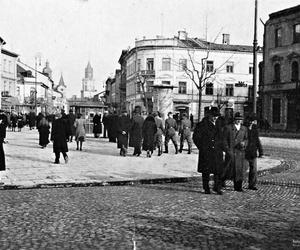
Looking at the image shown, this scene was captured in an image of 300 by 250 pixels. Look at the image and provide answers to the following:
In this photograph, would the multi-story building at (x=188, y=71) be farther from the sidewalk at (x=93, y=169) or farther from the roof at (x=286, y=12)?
the sidewalk at (x=93, y=169)

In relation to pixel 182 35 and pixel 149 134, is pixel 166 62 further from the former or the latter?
pixel 149 134

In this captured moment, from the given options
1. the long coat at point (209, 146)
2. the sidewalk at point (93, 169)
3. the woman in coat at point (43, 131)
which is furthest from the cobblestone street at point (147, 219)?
the woman in coat at point (43, 131)

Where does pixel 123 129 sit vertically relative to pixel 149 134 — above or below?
above

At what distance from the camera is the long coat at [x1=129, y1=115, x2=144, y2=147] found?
15.9m

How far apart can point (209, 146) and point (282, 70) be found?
111ft

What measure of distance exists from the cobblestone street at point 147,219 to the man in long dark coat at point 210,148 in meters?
0.41

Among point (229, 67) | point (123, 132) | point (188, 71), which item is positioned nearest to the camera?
point (123, 132)

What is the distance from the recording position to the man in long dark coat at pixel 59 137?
42.5 ft

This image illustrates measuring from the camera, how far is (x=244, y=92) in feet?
195

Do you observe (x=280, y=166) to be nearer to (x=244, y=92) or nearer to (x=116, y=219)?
(x=116, y=219)

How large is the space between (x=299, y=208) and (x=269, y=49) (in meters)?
36.6

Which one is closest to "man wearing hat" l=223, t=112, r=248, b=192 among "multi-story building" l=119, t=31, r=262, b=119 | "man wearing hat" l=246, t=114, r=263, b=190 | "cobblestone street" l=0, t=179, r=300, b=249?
"man wearing hat" l=246, t=114, r=263, b=190

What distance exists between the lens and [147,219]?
20.7 feet

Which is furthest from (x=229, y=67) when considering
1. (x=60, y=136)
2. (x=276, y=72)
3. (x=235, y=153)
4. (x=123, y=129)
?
(x=235, y=153)
